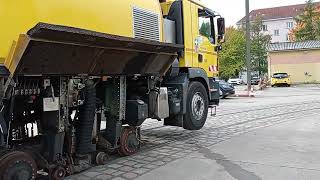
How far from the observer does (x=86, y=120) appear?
6484 millimetres

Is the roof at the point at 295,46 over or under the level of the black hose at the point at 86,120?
over

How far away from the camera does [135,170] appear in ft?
22.0

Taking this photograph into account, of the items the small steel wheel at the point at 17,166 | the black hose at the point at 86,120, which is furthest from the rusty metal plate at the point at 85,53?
the small steel wheel at the point at 17,166

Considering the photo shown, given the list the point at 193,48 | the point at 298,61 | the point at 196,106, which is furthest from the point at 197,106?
the point at 298,61

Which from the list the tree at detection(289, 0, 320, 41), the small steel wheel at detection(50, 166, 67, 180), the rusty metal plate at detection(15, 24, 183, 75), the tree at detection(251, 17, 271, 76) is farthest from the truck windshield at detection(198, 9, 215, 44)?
the tree at detection(289, 0, 320, 41)

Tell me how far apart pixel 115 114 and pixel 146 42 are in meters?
1.38

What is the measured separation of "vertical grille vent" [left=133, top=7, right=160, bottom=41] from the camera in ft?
24.1

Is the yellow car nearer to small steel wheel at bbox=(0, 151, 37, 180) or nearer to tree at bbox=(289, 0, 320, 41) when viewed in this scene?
tree at bbox=(289, 0, 320, 41)

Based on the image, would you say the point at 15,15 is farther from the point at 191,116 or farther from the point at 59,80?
the point at 191,116

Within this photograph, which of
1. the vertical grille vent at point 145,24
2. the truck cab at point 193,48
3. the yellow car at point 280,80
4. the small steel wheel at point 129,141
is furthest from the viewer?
the yellow car at point 280,80

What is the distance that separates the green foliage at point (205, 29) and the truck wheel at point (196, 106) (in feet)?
3.98

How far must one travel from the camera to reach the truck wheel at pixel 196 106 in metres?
9.54

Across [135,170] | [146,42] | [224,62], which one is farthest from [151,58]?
[224,62]

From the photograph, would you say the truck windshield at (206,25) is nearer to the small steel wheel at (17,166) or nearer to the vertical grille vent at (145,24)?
the vertical grille vent at (145,24)
